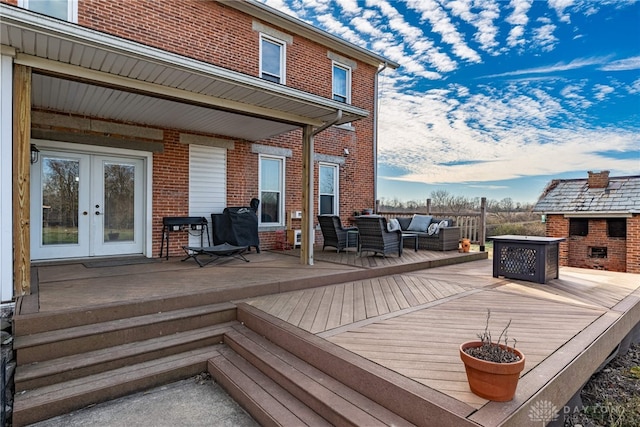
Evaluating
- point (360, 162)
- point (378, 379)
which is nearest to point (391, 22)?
point (360, 162)

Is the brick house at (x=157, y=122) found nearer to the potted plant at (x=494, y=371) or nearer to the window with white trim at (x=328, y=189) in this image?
the window with white trim at (x=328, y=189)

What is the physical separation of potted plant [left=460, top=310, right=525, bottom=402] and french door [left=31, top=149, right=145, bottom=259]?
20.2ft

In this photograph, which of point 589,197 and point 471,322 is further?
point 589,197

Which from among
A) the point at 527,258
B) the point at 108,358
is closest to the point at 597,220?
the point at 527,258

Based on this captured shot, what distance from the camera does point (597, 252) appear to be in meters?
8.49

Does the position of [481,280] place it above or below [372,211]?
below

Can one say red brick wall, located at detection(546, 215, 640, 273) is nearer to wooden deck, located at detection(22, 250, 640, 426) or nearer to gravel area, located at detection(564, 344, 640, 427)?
wooden deck, located at detection(22, 250, 640, 426)

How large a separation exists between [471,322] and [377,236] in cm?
335

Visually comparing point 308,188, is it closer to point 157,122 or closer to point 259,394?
point 157,122

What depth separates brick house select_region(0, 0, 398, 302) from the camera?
10.8 feet

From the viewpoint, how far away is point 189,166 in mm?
6652

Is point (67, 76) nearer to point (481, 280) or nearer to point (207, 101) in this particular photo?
point (207, 101)

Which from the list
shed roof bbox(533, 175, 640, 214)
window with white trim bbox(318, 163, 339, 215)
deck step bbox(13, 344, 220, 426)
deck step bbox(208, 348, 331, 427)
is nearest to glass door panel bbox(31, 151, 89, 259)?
deck step bbox(13, 344, 220, 426)

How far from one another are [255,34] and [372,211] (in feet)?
17.8
